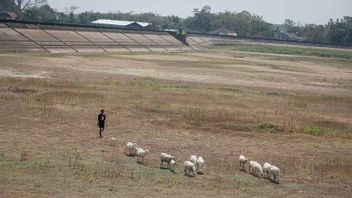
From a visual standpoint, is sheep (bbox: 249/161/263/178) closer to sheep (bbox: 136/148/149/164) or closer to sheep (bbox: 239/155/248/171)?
sheep (bbox: 239/155/248/171)

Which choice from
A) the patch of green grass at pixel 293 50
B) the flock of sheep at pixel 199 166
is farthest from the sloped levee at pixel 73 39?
the flock of sheep at pixel 199 166

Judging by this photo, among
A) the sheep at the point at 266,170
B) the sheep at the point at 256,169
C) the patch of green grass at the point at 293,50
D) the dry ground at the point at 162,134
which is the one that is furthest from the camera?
the patch of green grass at the point at 293,50

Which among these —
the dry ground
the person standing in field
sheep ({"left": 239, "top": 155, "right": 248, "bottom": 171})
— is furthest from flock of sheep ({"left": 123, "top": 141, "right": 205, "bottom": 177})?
the person standing in field

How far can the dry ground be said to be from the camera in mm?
17516

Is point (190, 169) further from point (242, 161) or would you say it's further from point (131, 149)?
point (131, 149)

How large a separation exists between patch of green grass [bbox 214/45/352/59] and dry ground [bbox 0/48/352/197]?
79.1 meters

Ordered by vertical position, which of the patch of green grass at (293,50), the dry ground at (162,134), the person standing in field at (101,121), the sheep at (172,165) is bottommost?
the patch of green grass at (293,50)

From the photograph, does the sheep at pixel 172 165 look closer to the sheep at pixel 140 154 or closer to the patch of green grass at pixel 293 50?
the sheep at pixel 140 154

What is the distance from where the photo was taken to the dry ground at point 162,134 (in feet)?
57.5

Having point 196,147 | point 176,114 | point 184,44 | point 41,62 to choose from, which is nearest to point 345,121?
point 176,114

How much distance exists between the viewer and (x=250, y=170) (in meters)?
20.1

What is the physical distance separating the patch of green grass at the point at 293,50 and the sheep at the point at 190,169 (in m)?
115

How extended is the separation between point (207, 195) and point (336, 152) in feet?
35.5

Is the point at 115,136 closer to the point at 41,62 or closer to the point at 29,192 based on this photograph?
the point at 29,192
